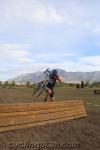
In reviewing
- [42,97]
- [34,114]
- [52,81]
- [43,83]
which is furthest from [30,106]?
[42,97]

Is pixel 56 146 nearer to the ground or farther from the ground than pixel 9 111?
nearer to the ground

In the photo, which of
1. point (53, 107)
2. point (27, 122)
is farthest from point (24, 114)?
point (53, 107)

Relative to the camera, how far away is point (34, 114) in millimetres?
11250

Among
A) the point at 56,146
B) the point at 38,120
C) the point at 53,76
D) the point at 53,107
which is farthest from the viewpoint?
the point at 53,76

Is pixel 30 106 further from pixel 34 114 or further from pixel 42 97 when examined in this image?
pixel 42 97

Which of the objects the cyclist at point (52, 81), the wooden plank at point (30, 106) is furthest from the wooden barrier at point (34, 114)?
the cyclist at point (52, 81)

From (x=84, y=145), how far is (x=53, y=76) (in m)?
5.35

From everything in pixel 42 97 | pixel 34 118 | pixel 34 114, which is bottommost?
pixel 34 118

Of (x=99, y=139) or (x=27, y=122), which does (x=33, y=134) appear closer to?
(x=27, y=122)

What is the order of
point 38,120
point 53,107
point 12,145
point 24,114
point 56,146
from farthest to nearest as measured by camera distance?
point 53,107, point 38,120, point 24,114, point 56,146, point 12,145

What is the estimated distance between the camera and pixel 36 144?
9.73 metres

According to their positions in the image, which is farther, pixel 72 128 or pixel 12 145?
pixel 72 128

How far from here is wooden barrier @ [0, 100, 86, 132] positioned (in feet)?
32.7

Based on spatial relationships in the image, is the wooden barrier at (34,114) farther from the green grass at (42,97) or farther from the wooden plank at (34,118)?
the green grass at (42,97)
